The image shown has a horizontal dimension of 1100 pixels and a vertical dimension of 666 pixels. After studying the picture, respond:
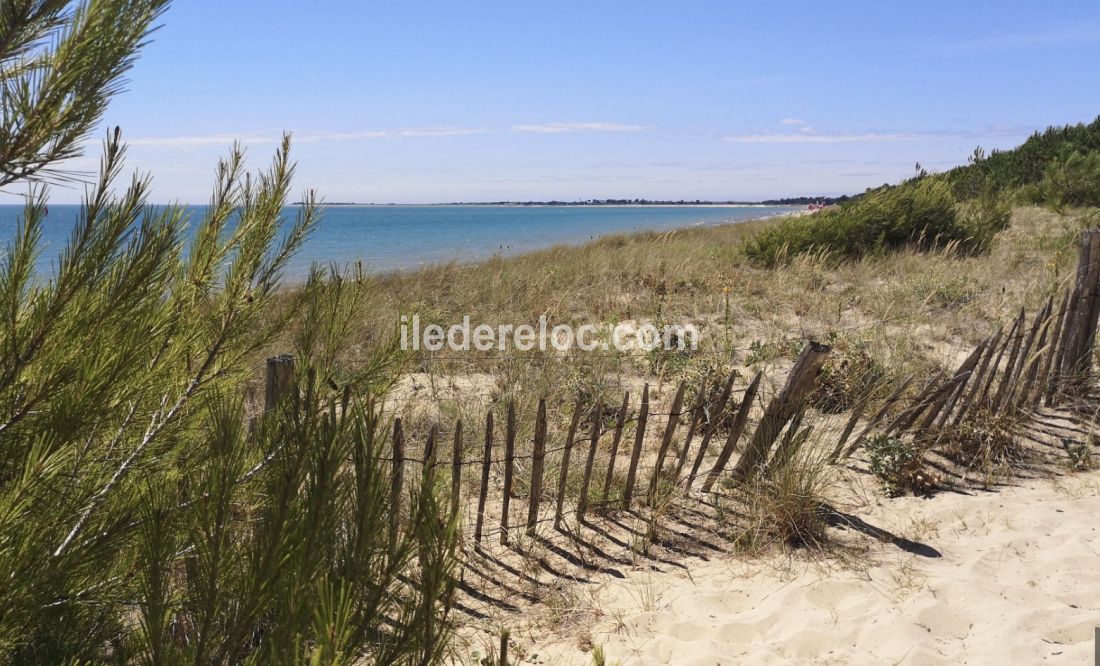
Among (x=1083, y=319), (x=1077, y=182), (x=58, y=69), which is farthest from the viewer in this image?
A: (x=1077, y=182)

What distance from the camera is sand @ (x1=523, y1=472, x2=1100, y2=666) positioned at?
9.07ft

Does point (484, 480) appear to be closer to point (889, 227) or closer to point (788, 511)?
point (788, 511)

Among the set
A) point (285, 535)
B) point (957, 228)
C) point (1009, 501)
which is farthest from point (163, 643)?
point (957, 228)

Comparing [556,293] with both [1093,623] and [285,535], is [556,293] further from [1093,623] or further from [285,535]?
[285,535]

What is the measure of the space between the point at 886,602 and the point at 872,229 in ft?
28.3

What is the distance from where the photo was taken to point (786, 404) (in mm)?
3848

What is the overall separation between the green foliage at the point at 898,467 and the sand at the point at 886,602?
29 centimetres

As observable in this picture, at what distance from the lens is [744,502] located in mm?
3947

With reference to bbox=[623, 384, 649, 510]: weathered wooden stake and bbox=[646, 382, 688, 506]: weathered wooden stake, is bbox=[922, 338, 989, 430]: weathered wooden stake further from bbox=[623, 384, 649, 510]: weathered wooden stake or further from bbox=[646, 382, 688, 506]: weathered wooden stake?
bbox=[623, 384, 649, 510]: weathered wooden stake

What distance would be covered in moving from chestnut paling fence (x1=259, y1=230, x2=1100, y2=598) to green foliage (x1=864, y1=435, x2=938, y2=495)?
13 centimetres

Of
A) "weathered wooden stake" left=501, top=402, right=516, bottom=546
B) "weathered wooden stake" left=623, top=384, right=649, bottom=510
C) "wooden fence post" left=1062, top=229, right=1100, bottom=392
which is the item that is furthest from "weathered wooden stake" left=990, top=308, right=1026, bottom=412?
"weathered wooden stake" left=501, top=402, right=516, bottom=546

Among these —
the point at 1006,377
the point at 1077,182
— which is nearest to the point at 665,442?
the point at 1006,377

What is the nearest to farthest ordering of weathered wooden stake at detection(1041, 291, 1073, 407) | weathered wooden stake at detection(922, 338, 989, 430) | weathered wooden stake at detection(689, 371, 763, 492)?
weathered wooden stake at detection(689, 371, 763, 492) < weathered wooden stake at detection(922, 338, 989, 430) < weathered wooden stake at detection(1041, 291, 1073, 407)

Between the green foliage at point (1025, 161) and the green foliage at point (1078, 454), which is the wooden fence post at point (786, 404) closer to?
the green foliage at point (1078, 454)
